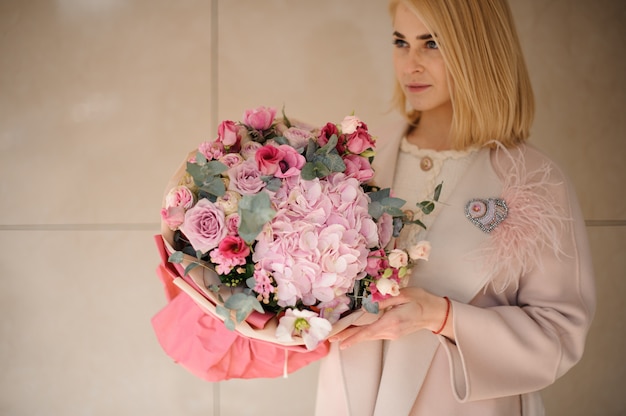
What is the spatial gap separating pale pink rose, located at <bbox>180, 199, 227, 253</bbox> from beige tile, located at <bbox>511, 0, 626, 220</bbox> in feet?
5.22

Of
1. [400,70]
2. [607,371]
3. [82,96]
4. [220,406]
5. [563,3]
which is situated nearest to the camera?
[400,70]

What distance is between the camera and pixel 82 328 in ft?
6.31

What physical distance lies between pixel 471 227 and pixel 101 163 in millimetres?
1233

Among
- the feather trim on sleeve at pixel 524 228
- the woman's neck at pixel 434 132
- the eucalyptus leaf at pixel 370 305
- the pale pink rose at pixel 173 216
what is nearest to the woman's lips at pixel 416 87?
the woman's neck at pixel 434 132

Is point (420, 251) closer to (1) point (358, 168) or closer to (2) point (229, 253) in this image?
(1) point (358, 168)

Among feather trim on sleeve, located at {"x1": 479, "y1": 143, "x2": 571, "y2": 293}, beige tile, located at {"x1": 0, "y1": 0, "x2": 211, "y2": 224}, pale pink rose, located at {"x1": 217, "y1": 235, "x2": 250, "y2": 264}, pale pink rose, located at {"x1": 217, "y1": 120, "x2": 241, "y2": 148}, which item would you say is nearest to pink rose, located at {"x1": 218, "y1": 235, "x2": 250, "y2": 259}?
pale pink rose, located at {"x1": 217, "y1": 235, "x2": 250, "y2": 264}

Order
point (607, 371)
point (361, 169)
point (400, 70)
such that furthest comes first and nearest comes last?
point (607, 371), point (400, 70), point (361, 169)

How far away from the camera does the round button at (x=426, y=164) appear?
57.7 inches

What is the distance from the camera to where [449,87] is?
141 cm

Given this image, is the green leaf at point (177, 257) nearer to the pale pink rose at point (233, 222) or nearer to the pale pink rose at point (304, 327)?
the pale pink rose at point (233, 222)

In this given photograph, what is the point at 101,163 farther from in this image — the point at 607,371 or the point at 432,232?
the point at 607,371

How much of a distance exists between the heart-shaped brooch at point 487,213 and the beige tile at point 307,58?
0.79 m

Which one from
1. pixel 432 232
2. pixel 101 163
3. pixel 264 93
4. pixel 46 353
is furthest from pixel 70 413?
pixel 432 232

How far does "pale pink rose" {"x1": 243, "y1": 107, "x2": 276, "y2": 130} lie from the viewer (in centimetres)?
121
